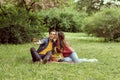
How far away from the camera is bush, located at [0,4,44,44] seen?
16.5 m

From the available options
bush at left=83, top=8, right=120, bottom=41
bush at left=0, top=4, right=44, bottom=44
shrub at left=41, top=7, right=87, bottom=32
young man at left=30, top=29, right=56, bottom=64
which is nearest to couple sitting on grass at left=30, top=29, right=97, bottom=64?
young man at left=30, top=29, right=56, bottom=64

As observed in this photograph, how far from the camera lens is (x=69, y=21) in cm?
3194

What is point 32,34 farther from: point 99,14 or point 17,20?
point 99,14

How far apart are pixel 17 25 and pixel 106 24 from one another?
4806mm

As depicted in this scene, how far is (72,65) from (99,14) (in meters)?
10.4

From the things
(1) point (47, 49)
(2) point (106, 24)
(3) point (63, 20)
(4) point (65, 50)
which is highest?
(1) point (47, 49)

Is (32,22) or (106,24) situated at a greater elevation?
(32,22)

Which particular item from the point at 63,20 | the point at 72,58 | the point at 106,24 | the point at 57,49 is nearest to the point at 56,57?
the point at 57,49

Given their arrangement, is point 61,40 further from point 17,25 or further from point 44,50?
point 17,25

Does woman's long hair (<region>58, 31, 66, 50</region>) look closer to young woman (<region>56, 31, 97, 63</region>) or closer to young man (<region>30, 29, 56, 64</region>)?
young woman (<region>56, 31, 97, 63</region>)

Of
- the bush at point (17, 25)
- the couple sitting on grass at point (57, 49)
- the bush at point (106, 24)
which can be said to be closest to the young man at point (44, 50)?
the couple sitting on grass at point (57, 49)

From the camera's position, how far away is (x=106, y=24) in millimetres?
18547

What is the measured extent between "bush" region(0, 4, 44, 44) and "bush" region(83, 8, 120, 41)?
287 centimetres

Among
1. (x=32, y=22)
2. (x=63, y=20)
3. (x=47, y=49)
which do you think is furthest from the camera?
(x=63, y=20)
